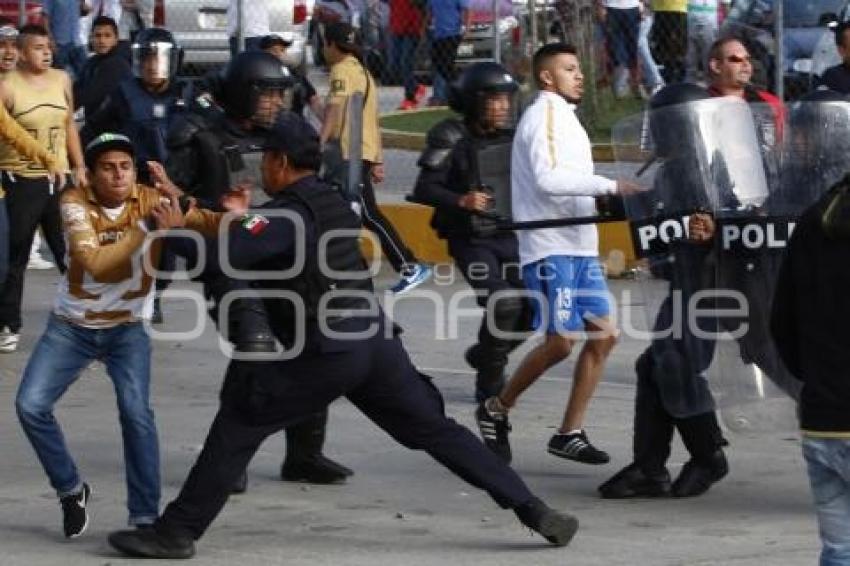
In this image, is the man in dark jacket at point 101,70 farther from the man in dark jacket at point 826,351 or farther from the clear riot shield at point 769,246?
the man in dark jacket at point 826,351

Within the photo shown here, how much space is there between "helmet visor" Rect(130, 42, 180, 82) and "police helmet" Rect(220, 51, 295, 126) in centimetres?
317

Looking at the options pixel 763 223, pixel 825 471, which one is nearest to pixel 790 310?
pixel 825 471

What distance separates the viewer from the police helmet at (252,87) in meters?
9.05

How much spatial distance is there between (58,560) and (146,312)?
36.6 inches

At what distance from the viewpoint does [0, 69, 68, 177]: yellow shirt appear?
40.0 feet

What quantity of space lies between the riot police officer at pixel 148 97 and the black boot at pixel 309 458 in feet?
12.6

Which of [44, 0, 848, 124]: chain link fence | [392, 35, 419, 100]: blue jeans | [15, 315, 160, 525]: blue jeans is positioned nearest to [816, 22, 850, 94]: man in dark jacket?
[15, 315, 160, 525]: blue jeans

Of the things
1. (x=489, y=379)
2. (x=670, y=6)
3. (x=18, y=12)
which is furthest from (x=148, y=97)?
(x=670, y=6)

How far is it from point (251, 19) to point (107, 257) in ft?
29.9

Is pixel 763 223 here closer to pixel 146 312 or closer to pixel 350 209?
pixel 350 209

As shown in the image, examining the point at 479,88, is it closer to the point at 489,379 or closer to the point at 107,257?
the point at 489,379

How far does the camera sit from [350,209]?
25.2ft

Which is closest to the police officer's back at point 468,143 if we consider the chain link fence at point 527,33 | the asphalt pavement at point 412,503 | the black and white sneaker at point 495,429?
the black and white sneaker at point 495,429

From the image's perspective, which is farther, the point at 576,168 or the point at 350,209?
the point at 576,168
